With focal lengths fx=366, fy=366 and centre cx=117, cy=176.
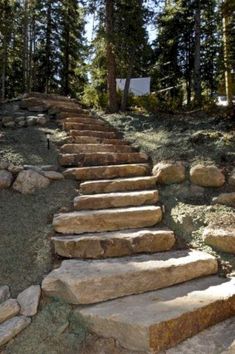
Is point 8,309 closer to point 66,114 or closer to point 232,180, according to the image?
point 232,180

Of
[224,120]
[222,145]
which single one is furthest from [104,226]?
[224,120]

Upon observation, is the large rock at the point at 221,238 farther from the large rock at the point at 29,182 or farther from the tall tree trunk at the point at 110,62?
the tall tree trunk at the point at 110,62

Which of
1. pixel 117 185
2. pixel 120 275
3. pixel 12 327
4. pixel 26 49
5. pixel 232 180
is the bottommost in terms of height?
pixel 12 327

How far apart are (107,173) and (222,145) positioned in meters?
1.57

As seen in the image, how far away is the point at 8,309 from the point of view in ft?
8.49

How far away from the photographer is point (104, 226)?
3494 mm

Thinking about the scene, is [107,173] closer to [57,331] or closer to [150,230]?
[150,230]

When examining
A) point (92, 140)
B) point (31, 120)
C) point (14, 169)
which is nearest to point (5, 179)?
point (14, 169)

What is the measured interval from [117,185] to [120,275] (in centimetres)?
166

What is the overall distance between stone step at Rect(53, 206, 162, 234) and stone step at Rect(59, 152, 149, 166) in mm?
1317

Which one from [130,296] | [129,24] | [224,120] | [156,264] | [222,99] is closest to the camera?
[130,296]

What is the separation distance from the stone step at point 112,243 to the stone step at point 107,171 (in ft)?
4.30

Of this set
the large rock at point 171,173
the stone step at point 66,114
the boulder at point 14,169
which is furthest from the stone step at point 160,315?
the stone step at point 66,114

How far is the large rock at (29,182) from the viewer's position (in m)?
3.96
